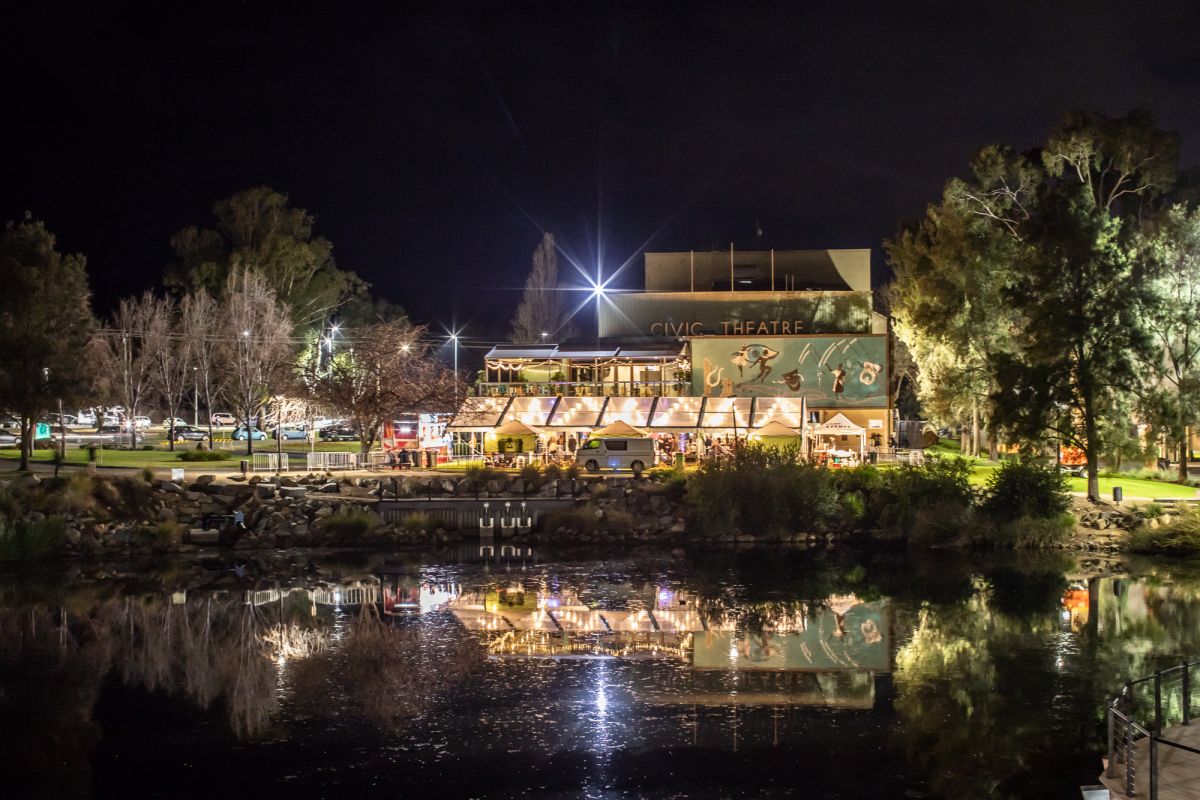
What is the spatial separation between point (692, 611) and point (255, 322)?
39120mm

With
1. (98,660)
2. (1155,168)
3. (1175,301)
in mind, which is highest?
(1155,168)

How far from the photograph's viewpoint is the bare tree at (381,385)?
49.6m

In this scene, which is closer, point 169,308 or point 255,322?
point 255,322

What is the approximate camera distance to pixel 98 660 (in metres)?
22.1

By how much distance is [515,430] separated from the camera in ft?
161

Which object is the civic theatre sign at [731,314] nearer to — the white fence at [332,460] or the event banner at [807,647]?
the white fence at [332,460]

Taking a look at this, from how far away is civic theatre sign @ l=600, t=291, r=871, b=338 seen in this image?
194ft

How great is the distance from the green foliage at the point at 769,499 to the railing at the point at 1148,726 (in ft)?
61.1

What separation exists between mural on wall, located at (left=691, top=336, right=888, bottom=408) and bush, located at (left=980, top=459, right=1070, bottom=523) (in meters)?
18.8

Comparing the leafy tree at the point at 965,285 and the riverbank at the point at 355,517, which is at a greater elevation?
the leafy tree at the point at 965,285

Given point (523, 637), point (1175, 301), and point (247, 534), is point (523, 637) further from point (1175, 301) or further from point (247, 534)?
point (1175, 301)

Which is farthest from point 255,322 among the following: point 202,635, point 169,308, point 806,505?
point 202,635

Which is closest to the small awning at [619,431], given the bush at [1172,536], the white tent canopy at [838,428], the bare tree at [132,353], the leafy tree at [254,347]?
the white tent canopy at [838,428]

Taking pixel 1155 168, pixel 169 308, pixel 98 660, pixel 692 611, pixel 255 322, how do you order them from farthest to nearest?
1. pixel 169 308
2. pixel 255 322
3. pixel 1155 168
4. pixel 692 611
5. pixel 98 660
